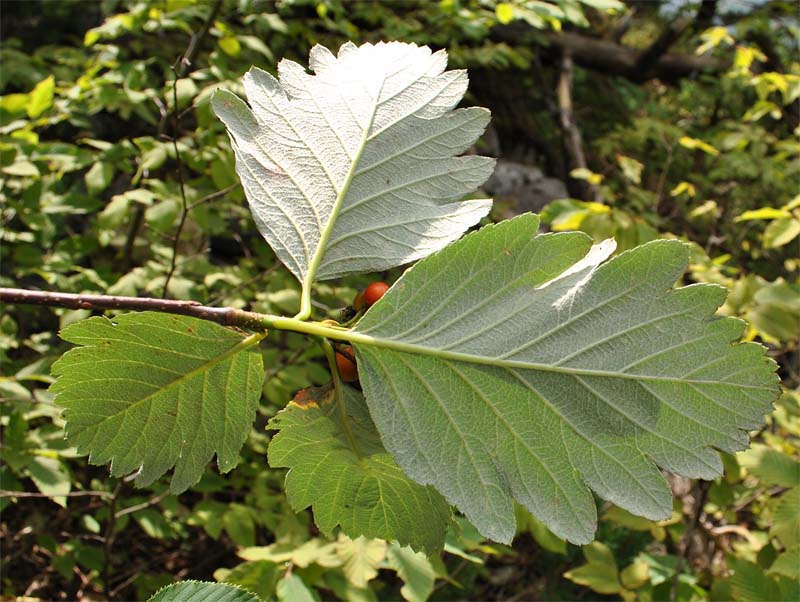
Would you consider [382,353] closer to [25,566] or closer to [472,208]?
[472,208]

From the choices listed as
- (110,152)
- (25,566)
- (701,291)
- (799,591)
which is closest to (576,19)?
(110,152)

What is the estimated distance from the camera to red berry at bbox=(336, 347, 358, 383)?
0.63 m

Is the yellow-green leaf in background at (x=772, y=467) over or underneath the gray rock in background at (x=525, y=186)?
over

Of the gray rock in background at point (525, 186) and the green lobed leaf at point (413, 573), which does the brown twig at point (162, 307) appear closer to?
the green lobed leaf at point (413, 573)

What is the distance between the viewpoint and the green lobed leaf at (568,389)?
1.82ft

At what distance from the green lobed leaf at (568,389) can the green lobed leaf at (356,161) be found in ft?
0.33

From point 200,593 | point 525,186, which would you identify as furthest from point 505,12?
point 525,186

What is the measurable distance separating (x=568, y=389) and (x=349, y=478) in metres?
0.22

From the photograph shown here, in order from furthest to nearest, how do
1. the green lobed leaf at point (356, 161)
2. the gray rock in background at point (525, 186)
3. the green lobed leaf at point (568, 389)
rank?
the gray rock in background at point (525, 186) → the green lobed leaf at point (356, 161) → the green lobed leaf at point (568, 389)

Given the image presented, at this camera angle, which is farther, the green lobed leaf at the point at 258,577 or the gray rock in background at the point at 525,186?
the gray rock in background at the point at 525,186

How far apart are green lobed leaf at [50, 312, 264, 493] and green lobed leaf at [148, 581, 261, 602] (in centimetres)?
10

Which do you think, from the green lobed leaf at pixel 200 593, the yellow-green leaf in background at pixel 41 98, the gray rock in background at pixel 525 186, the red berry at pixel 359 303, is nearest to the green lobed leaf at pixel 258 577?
the green lobed leaf at pixel 200 593

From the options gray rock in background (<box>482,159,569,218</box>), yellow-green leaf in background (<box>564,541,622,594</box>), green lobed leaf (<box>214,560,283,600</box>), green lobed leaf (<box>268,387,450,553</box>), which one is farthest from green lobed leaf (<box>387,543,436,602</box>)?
gray rock in background (<box>482,159,569,218</box>)

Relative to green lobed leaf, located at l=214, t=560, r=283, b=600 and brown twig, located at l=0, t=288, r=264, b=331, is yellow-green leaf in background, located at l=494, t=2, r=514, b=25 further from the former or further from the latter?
brown twig, located at l=0, t=288, r=264, b=331
